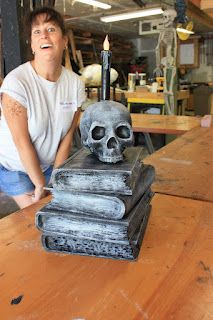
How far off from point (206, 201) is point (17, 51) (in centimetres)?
138

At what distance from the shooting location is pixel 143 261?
773mm

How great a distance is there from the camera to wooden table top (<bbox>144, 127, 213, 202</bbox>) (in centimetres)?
124

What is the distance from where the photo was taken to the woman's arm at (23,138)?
1465mm

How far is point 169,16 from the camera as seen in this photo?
469cm

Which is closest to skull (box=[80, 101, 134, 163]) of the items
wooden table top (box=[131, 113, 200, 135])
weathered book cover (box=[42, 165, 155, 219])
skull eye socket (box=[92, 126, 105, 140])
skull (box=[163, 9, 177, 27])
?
skull eye socket (box=[92, 126, 105, 140])

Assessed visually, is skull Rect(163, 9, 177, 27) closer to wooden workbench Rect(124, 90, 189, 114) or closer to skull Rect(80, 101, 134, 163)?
wooden workbench Rect(124, 90, 189, 114)

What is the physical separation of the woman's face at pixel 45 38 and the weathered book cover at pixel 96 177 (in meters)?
0.87

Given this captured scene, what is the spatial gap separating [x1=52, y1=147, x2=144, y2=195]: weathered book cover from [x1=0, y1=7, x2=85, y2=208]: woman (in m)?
0.76

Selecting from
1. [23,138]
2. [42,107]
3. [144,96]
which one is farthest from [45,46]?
[144,96]

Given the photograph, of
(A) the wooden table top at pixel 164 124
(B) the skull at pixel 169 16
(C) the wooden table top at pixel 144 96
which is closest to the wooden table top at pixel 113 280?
(A) the wooden table top at pixel 164 124

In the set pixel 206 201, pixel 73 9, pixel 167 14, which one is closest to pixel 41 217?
pixel 206 201

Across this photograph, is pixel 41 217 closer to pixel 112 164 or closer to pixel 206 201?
pixel 112 164

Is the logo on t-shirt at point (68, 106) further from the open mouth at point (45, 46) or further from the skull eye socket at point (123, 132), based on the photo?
the skull eye socket at point (123, 132)

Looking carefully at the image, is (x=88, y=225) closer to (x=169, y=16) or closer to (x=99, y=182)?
(x=99, y=182)
